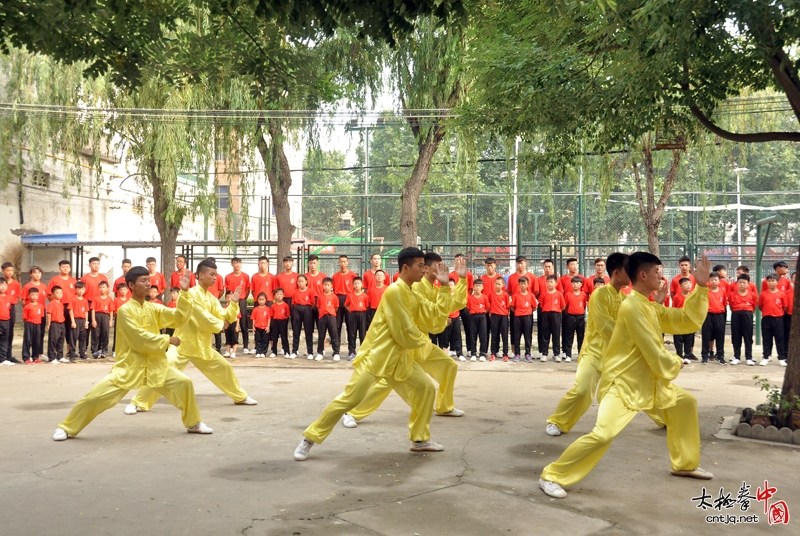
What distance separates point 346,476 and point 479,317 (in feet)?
25.6

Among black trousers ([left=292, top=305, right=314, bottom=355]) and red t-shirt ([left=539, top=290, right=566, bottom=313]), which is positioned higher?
red t-shirt ([left=539, top=290, right=566, bottom=313])

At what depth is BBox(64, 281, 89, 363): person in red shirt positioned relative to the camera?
502 inches

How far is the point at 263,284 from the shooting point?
Result: 13.5 m

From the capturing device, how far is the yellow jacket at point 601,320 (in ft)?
23.0

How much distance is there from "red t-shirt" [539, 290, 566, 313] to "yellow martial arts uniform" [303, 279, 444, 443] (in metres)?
6.84

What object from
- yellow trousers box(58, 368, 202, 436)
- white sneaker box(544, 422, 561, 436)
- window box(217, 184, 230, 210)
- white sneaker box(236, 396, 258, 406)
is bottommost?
white sneaker box(236, 396, 258, 406)

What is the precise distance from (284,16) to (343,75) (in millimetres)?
10620

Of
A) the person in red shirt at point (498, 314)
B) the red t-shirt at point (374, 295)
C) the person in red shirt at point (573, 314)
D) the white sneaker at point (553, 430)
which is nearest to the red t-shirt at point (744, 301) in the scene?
the person in red shirt at point (573, 314)

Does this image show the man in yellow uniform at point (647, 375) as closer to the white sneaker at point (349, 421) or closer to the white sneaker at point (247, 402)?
the white sneaker at point (349, 421)

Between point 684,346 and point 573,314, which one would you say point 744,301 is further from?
point 573,314

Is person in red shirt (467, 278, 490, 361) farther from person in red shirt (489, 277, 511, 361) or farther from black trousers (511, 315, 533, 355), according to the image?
black trousers (511, 315, 533, 355)

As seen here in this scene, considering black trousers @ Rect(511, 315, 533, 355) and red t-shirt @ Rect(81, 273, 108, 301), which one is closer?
black trousers @ Rect(511, 315, 533, 355)

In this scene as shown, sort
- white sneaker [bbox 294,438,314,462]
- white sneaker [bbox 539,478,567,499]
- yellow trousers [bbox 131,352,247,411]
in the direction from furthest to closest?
yellow trousers [bbox 131,352,247,411], white sneaker [bbox 294,438,314,462], white sneaker [bbox 539,478,567,499]

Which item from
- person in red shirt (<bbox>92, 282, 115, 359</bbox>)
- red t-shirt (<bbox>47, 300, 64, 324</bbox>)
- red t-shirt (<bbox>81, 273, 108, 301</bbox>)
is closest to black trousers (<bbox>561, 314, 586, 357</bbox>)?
person in red shirt (<bbox>92, 282, 115, 359</bbox>)
